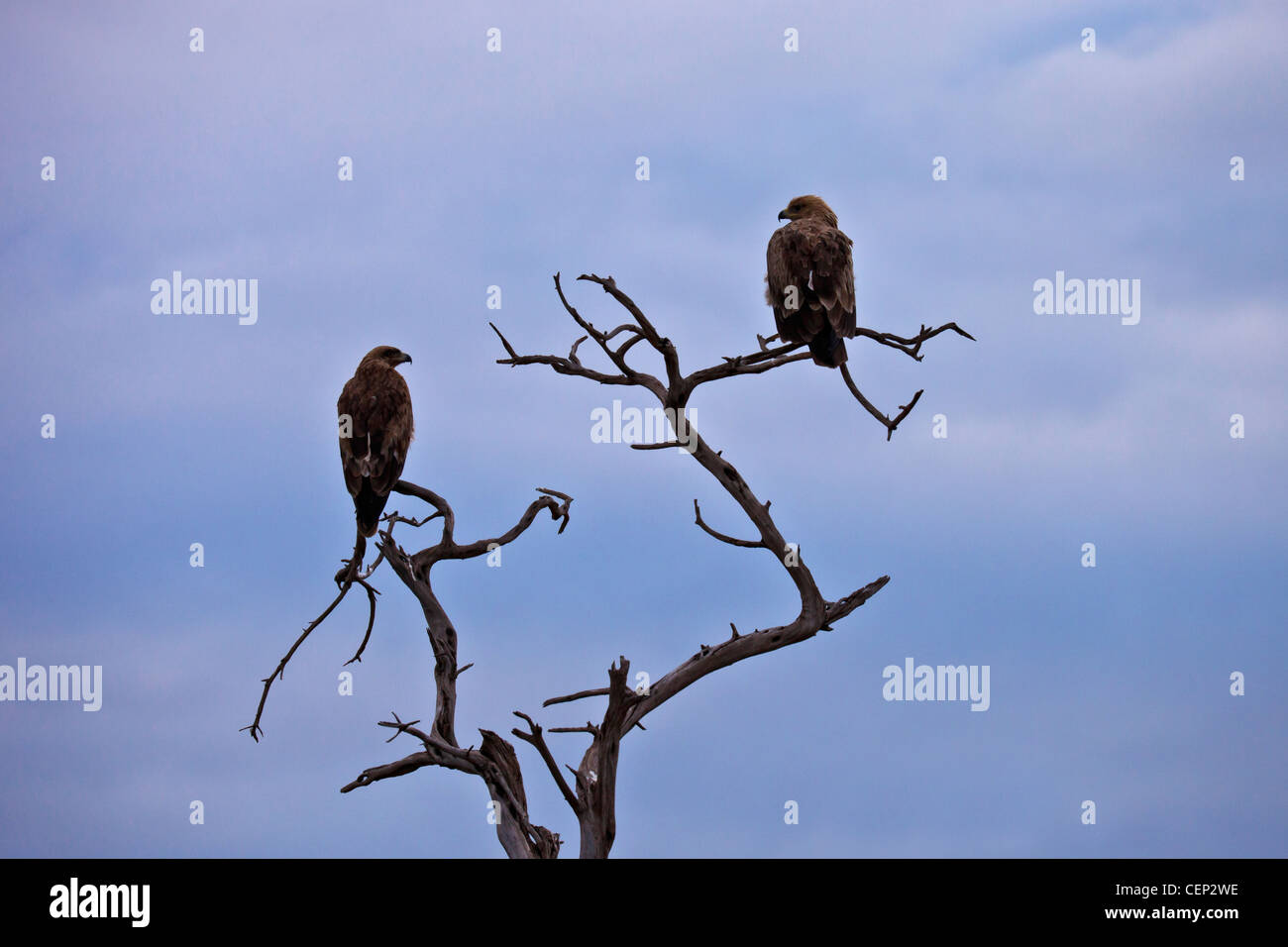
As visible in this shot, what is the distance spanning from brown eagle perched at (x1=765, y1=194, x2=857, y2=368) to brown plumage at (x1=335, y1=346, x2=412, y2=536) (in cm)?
293

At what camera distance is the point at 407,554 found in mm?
8594

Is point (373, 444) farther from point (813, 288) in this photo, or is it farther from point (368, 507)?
point (813, 288)

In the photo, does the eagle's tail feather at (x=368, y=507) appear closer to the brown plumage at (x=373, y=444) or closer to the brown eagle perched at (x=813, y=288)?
the brown plumage at (x=373, y=444)

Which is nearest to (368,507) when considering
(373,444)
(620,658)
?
(373,444)

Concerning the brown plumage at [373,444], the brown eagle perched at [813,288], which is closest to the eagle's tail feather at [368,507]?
the brown plumage at [373,444]

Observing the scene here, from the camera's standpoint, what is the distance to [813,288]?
7883 millimetres

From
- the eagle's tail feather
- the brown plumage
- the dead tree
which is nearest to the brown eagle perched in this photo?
the dead tree

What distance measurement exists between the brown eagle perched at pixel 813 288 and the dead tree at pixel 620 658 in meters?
0.15

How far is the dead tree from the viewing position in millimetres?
7727

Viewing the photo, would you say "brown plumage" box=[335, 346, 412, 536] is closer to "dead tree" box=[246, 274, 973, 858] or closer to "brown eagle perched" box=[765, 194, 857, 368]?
"dead tree" box=[246, 274, 973, 858]
